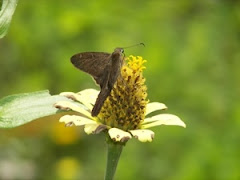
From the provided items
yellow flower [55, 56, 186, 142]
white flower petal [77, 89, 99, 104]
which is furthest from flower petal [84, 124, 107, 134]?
white flower petal [77, 89, 99, 104]

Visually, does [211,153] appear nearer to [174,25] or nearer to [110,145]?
[174,25]

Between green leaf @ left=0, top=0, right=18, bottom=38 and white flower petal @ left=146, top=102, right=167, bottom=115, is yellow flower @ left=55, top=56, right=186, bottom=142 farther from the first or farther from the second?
green leaf @ left=0, top=0, right=18, bottom=38

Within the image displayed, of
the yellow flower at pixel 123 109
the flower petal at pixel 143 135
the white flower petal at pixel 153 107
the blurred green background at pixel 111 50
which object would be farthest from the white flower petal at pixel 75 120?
the blurred green background at pixel 111 50

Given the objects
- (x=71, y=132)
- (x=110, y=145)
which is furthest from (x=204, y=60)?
(x=110, y=145)

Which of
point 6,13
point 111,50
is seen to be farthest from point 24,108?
point 111,50

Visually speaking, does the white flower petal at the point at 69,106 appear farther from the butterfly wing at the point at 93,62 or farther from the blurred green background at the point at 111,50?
the blurred green background at the point at 111,50

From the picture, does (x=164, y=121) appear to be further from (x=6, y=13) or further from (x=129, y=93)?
(x=6, y=13)
